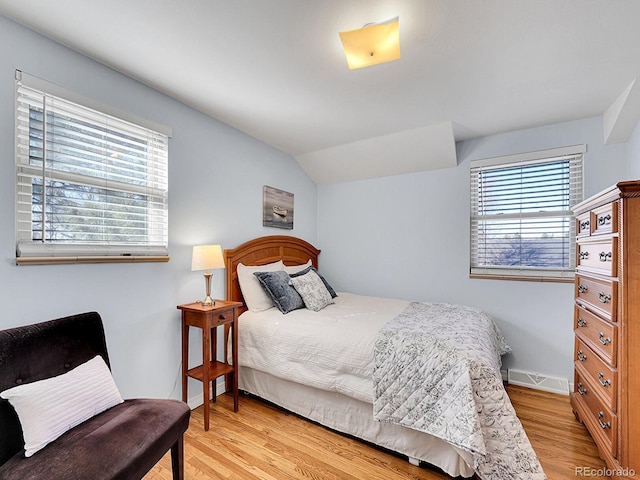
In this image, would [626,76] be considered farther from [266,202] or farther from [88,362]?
[88,362]

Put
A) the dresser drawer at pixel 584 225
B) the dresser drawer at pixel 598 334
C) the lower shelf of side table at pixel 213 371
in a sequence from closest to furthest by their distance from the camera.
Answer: the dresser drawer at pixel 598 334, the dresser drawer at pixel 584 225, the lower shelf of side table at pixel 213 371

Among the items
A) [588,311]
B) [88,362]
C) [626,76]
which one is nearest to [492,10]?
[626,76]

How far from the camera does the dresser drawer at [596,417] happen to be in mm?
1570

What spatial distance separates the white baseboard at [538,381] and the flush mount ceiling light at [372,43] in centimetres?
306

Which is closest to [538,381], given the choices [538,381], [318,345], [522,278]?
[538,381]

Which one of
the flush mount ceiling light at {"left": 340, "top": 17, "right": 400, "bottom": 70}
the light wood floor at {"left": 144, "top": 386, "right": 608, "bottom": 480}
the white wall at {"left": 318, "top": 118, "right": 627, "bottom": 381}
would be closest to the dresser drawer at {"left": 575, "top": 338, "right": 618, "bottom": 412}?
the light wood floor at {"left": 144, "top": 386, "right": 608, "bottom": 480}

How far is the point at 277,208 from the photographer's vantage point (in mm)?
3484

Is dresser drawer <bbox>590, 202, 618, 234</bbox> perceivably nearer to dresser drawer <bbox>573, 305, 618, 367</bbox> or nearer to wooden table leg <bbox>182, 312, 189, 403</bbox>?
dresser drawer <bbox>573, 305, 618, 367</bbox>

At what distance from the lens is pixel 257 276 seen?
112 inches

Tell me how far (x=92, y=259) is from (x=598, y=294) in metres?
3.10

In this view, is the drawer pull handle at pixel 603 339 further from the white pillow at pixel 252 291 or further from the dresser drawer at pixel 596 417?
the white pillow at pixel 252 291

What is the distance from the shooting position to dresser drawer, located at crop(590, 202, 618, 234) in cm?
159

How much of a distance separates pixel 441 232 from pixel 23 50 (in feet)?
11.8

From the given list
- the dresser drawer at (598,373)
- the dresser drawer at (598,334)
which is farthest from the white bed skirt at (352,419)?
the dresser drawer at (598,334)
